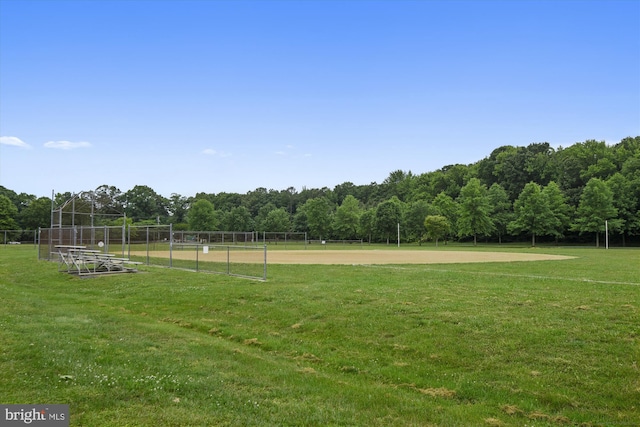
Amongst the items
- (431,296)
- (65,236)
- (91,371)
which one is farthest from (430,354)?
(65,236)

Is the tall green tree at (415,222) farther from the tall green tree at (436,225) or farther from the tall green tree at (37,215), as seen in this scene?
the tall green tree at (37,215)

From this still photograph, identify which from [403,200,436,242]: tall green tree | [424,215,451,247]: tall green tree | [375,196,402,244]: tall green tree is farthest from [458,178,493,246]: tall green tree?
[375,196,402,244]: tall green tree

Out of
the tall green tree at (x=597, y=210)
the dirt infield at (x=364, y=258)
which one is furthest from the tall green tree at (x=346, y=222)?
the dirt infield at (x=364, y=258)

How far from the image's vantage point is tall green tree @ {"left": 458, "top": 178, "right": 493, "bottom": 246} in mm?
74875

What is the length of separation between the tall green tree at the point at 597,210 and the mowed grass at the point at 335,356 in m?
60.8

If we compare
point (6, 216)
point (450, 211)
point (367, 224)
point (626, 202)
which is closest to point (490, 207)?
point (450, 211)

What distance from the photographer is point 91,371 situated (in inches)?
247

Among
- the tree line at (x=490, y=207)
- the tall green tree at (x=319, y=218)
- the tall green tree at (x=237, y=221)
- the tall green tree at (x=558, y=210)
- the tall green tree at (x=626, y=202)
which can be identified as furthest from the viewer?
the tall green tree at (x=237, y=221)

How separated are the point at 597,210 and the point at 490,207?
1599 cm

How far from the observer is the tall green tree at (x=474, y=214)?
74875mm

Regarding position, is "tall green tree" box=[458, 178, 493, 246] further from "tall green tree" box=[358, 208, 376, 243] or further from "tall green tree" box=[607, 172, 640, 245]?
"tall green tree" box=[607, 172, 640, 245]

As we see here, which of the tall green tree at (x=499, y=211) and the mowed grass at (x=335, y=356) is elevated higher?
the tall green tree at (x=499, y=211)

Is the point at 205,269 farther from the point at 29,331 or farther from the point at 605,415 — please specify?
the point at 605,415

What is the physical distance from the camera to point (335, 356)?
8102mm
